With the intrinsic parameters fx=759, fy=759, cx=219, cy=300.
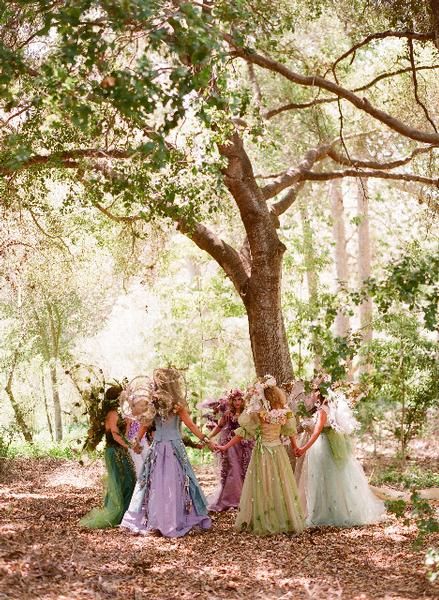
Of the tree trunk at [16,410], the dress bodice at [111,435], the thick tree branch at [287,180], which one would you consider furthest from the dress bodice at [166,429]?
the tree trunk at [16,410]

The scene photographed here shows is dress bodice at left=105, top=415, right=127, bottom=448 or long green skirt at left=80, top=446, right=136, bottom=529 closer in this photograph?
long green skirt at left=80, top=446, right=136, bottom=529

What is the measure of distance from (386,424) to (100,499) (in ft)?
32.3

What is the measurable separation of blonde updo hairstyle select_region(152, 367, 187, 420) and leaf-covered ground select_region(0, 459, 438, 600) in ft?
4.69

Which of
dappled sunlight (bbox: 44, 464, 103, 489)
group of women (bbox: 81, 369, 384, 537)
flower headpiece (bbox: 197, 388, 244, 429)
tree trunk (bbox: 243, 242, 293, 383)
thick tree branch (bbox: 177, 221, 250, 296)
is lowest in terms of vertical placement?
dappled sunlight (bbox: 44, 464, 103, 489)

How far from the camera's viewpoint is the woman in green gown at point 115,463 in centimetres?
906

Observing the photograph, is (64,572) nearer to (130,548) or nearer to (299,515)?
(130,548)

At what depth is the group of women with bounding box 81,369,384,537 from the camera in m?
8.49

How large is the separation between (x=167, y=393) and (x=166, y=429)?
0.44 metres

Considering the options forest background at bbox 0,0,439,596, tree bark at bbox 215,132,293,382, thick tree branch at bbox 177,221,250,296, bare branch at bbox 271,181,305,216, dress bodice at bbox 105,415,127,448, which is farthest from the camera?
bare branch at bbox 271,181,305,216

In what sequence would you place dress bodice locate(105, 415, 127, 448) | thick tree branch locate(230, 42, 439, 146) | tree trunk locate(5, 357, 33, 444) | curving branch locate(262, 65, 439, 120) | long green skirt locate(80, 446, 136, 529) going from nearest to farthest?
thick tree branch locate(230, 42, 439, 146) < long green skirt locate(80, 446, 136, 529) < curving branch locate(262, 65, 439, 120) < dress bodice locate(105, 415, 127, 448) < tree trunk locate(5, 357, 33, 444)

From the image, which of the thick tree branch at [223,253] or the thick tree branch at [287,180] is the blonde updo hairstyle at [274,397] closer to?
the thick tree branch at [223,253]

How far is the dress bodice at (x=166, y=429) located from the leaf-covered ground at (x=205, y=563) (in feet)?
3.74

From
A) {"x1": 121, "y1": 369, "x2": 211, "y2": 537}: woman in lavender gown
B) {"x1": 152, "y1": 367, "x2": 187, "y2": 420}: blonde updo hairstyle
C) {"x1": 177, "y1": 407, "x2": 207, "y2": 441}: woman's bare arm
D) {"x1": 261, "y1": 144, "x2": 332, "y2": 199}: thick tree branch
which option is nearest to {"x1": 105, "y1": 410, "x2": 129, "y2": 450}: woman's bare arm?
{"x1": 121, "y1": 369, "x2": 211, "y2": 537}: woman in lavender gown

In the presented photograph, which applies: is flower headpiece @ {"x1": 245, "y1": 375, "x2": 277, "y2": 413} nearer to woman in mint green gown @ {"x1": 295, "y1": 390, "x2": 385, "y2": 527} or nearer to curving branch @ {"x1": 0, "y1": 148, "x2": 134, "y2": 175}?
woman in mint green gown @ {"x1": 295, "y1": 390, "x2": 385, "y2": 527}
